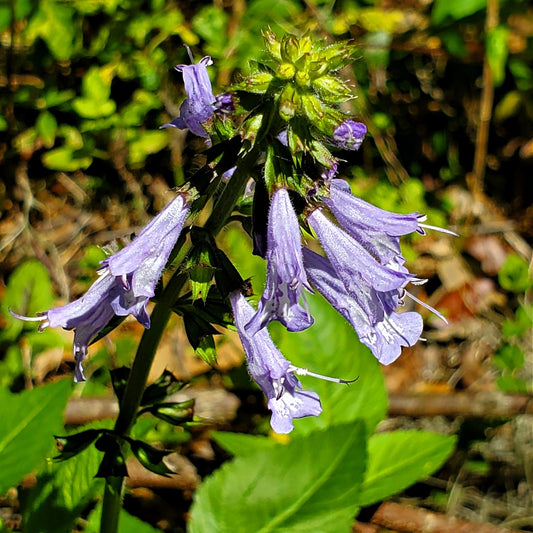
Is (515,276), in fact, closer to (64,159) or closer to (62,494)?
(64,159)

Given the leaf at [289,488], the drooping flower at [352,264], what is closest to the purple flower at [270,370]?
the drooping flower at [352,264]

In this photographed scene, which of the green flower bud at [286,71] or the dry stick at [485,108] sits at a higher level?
the green flower bud at [286,71]

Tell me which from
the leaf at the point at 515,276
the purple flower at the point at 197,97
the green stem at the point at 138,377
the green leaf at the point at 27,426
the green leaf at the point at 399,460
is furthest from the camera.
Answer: the leaf at the point at 515,276

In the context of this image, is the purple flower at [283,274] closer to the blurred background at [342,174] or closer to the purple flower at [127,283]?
the purple flower at [127,283]

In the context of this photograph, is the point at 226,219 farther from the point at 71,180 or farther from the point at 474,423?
the point at 71,180

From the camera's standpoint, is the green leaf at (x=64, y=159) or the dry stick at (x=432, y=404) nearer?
the dry stick at (x=432, y=404)

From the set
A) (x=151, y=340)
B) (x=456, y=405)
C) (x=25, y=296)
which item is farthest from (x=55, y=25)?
(x=456, y=405)

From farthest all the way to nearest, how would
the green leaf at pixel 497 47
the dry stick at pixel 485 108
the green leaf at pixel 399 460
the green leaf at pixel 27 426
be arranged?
the dry stick at pixel 485 108 → the green leaf at pixel 497 47 → the green leaf at pixel 399 460 → the green leaf at pixel 27 426

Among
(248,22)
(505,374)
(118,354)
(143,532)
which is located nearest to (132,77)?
(248,22)
